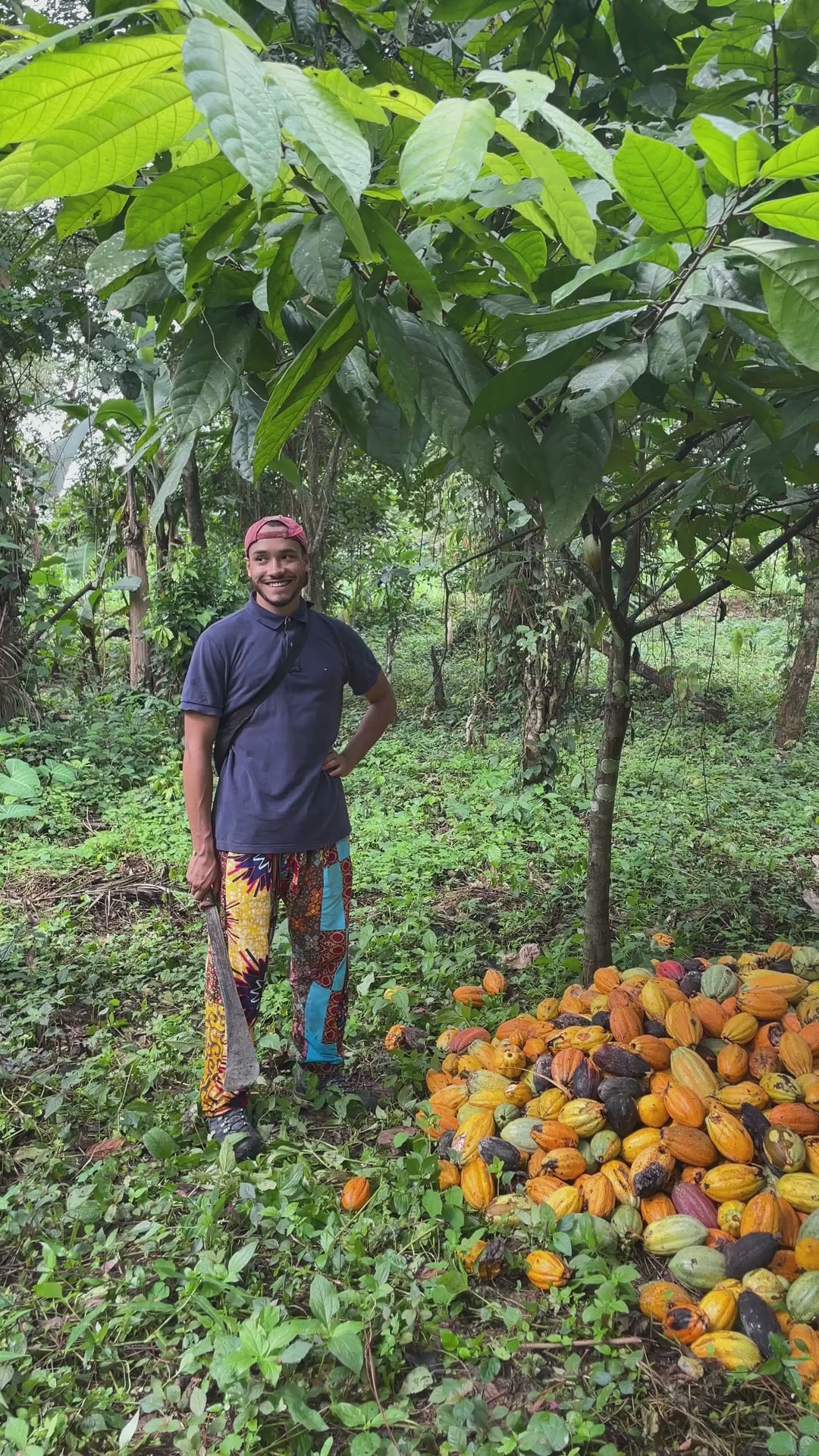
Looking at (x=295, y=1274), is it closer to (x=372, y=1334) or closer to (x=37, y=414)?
(x=372, y=1334)

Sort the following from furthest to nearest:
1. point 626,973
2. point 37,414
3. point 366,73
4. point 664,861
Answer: point 37,414 → point 664,861 → point 626,973 → point 366,73

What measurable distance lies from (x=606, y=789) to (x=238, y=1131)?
1.34 metres

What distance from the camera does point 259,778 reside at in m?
2.26

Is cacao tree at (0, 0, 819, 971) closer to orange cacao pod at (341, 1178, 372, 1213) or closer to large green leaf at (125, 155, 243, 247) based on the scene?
large green leaf at (125, 155, 243, 247)

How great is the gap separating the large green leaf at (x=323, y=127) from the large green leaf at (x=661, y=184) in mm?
244

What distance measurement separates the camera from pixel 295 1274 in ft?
5.94

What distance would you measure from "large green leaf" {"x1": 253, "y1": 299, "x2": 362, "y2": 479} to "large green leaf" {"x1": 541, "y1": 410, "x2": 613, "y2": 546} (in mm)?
237

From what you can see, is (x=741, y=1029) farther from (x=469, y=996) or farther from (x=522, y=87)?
(x=522, y=87)

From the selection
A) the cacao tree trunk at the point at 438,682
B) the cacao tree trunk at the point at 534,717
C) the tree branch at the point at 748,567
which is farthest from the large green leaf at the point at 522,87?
the cacao tree trunk at the point at 438,682

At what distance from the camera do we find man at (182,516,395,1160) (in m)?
2.25

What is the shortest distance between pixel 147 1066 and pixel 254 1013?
0.50 meters

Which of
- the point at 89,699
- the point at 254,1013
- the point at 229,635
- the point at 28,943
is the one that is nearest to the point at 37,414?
the point at 89,699

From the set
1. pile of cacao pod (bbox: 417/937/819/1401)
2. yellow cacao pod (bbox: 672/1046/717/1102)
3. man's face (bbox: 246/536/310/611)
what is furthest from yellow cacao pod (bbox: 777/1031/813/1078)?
man's face (bbox: 246/536/310/611)

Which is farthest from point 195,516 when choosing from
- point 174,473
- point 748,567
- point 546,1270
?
point 174,473
